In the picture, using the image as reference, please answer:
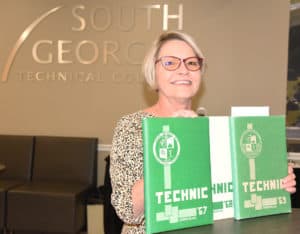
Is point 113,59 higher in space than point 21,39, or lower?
lower

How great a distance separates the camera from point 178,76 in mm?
1335

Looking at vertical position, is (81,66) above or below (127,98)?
above

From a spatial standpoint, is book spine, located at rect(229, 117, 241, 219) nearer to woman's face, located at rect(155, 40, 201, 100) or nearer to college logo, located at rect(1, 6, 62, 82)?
woman's face, located at rect(155, 40, 201, 100)

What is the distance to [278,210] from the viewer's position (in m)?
1.18

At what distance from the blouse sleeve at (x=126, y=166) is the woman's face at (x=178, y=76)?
0.16 metres

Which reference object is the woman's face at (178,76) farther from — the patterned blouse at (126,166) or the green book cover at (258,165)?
the green book cover at (258,165)

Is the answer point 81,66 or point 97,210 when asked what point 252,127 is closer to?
point 97,210

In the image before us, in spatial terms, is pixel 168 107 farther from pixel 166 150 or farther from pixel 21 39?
pixel 21 39

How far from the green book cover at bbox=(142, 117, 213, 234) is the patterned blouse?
0.87 ft

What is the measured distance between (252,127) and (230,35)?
3.42 m

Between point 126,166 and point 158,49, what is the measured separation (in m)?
0.41

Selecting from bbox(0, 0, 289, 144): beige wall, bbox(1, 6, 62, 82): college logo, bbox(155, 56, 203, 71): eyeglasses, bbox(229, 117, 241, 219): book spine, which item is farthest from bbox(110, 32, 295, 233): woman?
bbox(1, 6, 62, 82): college logo

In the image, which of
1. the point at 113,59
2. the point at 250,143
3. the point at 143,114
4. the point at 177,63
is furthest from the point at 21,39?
the point at 250,143

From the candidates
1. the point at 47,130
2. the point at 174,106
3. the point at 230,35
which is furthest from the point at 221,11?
the point at 174,106
